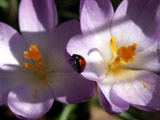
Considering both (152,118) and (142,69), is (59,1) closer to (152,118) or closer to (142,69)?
(142,69)

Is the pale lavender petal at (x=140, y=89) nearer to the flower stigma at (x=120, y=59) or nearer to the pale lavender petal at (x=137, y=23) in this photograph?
the flower stigma at (x=120, y=59)

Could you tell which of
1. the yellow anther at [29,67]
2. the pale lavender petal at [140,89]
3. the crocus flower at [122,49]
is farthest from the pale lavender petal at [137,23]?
the yellow anther at [29,67]

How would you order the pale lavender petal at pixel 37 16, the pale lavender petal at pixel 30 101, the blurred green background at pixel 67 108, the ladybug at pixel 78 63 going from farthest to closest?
1. the blurred green background at pixel 67 108
2. the pale lavender petal at pixel 37 16
3. the pale lavender petal at pixel 30 101
4. the ladybug at pixel 78 63

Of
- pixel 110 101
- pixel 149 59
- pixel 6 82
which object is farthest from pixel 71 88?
pixel 149 59

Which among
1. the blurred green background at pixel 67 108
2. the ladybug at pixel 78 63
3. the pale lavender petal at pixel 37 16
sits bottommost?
the blurred green background at pixel 67 108

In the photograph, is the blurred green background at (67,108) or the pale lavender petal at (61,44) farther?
the blurred green background at (67,108)

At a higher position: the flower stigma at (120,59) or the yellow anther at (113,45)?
the yellow anther at (113,45)

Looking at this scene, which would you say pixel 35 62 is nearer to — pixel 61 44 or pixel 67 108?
pixel 61 44
